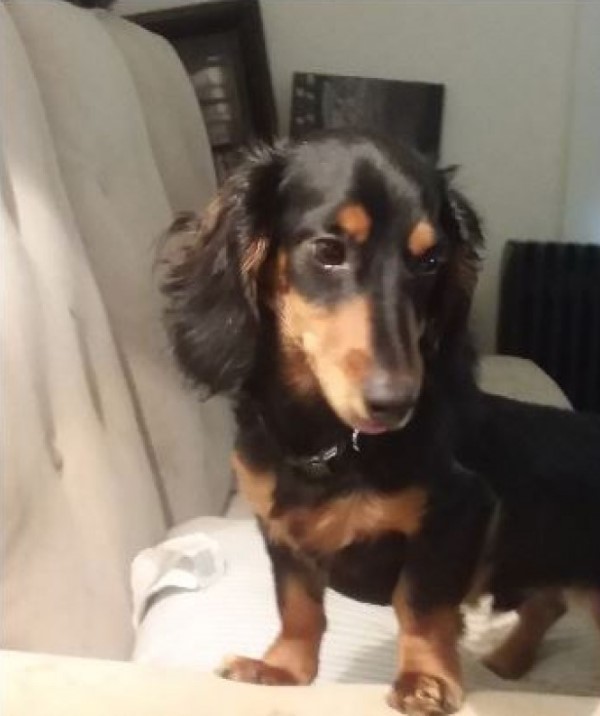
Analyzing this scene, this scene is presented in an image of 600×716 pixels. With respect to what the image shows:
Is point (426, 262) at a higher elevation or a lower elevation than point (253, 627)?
higher

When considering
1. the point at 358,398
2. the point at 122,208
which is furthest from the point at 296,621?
the point at 122,208

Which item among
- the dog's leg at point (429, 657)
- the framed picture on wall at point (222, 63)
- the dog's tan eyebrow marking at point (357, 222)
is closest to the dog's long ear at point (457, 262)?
the dog's tan eyebrow marking at point (357, 222)

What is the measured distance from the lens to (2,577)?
116 centimetres

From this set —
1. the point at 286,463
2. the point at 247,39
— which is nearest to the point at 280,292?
the point at 286,463

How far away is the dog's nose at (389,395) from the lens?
2.76 feet

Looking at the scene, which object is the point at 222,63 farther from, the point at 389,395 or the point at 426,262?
the point at 389,395

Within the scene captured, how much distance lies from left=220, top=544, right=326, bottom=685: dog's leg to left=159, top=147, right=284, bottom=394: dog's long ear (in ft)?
0.59

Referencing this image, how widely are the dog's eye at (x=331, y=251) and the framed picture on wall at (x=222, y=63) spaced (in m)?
1.71

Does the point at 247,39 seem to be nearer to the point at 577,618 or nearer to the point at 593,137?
the point at 593,137

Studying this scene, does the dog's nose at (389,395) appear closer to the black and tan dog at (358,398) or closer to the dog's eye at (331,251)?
the black and tan dog at (358,398)

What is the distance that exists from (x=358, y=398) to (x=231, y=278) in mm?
213

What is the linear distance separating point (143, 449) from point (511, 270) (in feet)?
5.13

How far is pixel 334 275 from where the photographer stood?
952 millimetres

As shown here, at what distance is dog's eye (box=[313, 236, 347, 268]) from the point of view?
953 mm
